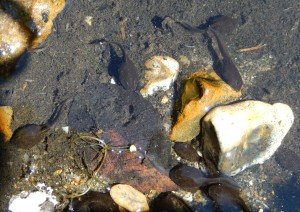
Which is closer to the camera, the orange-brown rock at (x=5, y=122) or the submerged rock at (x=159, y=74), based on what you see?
the orange-brown rock at (x=5, y=122)

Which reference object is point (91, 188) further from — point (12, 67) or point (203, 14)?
point (203, 14)

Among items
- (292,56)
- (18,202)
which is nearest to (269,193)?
(292,56)

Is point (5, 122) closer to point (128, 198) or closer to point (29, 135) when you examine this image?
point (29, 135)

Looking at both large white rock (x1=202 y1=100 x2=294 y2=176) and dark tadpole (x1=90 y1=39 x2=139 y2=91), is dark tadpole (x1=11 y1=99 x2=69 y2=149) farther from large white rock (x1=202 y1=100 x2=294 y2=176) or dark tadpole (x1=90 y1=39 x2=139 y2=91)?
large white rock (x1=202 y1=100 x2=294 y2=176)

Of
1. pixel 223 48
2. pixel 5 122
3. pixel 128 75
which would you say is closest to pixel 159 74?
pixel 128 75

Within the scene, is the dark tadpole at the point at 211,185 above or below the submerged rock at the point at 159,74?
below

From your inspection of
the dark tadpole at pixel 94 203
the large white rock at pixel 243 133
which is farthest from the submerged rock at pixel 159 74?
the dark tadpole at pixel 94 203

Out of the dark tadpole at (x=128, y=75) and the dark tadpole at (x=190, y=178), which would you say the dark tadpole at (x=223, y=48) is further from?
the dark tadpole at (x=190, y=178)
